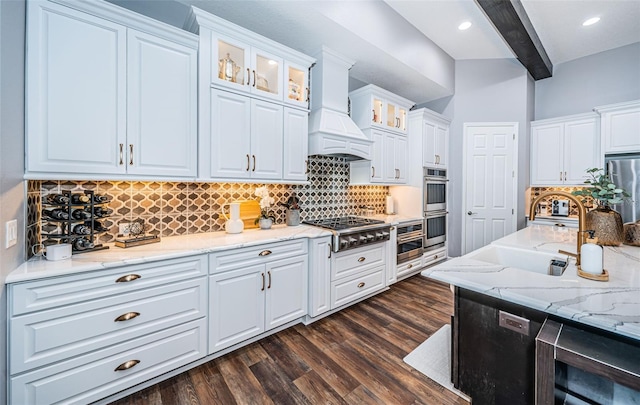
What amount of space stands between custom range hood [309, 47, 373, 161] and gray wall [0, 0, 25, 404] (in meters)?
2.18

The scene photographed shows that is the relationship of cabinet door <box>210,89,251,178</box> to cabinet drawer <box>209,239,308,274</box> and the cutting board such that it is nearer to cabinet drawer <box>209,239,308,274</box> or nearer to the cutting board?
the cutting board

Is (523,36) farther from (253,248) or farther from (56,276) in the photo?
(56,276)

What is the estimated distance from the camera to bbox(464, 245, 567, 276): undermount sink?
175 centimetres

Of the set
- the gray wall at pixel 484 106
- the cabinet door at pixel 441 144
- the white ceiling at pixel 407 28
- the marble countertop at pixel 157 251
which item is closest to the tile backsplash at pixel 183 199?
the marble countertop at pixel 157 251

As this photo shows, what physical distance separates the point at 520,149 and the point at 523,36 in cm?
175

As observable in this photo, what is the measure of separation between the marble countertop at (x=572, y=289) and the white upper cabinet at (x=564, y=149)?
123 inches

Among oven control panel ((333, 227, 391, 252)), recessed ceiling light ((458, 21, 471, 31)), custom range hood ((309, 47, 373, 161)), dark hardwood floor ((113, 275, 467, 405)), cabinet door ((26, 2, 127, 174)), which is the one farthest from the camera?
recessed ceiling light ((458, 21, 471, 31))

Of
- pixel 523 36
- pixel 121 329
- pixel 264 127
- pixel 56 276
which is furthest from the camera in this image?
pixel 523 36

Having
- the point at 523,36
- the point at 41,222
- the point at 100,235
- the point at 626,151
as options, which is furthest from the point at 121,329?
the point at 626,151

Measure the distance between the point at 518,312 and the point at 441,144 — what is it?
12.1 feet

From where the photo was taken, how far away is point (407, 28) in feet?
11.0

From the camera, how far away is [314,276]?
101 inches

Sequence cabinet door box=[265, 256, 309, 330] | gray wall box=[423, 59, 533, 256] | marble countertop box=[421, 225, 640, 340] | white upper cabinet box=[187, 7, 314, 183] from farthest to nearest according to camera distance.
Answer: gray wall box=[423, 59, 533, 256] → cabinet door box=[265, 256, 309, 330] → white upper cabinet box=[187, 7, 314, 183] → marble countertop box=[421, 225, 640, 340]

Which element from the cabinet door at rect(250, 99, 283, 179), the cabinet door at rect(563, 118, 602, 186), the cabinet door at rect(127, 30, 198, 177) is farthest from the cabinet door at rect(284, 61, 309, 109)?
the cabinet door at rect(563, 118, 602, 186)
